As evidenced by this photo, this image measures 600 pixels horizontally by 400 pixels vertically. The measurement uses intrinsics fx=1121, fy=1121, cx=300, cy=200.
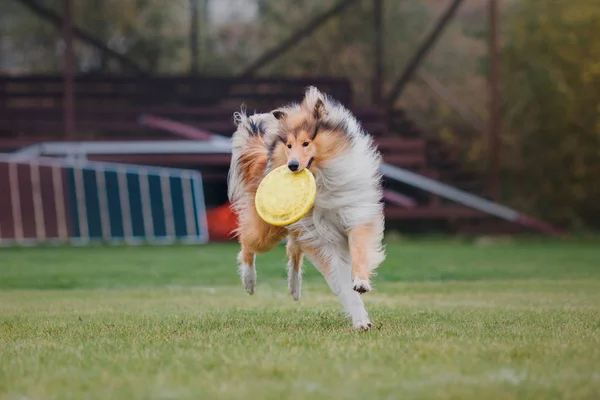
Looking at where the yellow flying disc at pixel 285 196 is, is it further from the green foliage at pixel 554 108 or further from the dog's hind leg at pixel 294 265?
the green foliage at pixel 554 108

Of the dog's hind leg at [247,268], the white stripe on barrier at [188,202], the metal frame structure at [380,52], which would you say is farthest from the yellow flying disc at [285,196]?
the metal frame structure at [380,52]

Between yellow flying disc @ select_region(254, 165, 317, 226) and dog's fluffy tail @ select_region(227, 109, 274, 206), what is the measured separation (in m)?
0.68

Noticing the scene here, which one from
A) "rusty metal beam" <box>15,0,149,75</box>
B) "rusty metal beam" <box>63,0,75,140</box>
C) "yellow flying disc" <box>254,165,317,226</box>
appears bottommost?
"yellow flying disc" <box>254,165,317,226</box>

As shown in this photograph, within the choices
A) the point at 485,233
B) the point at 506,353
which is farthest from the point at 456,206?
the point at 506,353

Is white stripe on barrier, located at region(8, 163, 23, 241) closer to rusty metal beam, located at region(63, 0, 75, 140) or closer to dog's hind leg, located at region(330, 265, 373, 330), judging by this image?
rusty metal beam, located at region(63, 0, 75, 140)

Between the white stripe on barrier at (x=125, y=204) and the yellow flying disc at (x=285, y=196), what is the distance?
14207 mm

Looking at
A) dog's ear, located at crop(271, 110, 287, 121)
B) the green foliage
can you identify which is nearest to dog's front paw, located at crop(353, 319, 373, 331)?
dog's ear, located at crop(271, 110, 287, 121)

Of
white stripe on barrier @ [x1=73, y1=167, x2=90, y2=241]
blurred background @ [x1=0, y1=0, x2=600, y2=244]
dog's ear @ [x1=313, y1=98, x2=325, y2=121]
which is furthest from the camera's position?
blurred background @ [x1=0, y1=0, x2=600, y2=244]

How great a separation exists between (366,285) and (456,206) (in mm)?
20516

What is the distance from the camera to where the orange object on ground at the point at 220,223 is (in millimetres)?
24609

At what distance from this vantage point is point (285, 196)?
782 centimetres

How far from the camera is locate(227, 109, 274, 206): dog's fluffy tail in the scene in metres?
8.97

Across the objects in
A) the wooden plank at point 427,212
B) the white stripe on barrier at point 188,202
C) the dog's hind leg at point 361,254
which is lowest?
the wooden plank at point 427,212

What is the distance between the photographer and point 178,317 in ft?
28.0
